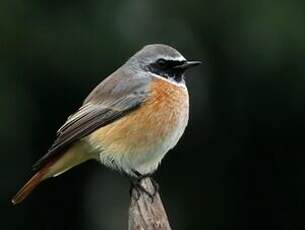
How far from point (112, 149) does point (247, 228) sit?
2.54m

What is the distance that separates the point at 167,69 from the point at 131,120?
39cm

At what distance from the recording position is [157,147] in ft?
19.6

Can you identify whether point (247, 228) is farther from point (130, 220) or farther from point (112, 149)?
→ point (130, 220)

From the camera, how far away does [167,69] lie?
6.18m

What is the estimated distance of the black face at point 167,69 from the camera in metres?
6.13

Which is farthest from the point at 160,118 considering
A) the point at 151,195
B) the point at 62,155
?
the point at 151,195

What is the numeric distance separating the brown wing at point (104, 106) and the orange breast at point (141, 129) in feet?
0.13

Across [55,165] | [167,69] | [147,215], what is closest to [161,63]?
[167,69]

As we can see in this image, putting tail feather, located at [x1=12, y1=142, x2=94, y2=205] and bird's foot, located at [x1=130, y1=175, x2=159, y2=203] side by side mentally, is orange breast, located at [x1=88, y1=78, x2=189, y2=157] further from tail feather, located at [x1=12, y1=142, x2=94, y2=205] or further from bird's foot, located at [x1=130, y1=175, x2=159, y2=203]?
bird's foot, located at [x1=130, y1=175, x2=159, y2=203]

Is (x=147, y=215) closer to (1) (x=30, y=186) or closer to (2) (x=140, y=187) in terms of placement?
(2) (x=140, y=187)

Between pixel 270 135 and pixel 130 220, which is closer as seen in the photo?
pixel 130 220

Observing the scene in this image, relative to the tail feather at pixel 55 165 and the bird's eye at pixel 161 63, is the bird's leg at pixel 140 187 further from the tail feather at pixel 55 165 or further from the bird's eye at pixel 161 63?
the bird's eye at pixel 161 63

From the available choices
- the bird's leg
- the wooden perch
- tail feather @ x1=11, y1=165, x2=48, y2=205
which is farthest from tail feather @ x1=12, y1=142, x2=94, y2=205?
the wooden perch

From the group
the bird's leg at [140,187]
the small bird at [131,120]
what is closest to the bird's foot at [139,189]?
the bird's leg at [140,187]
